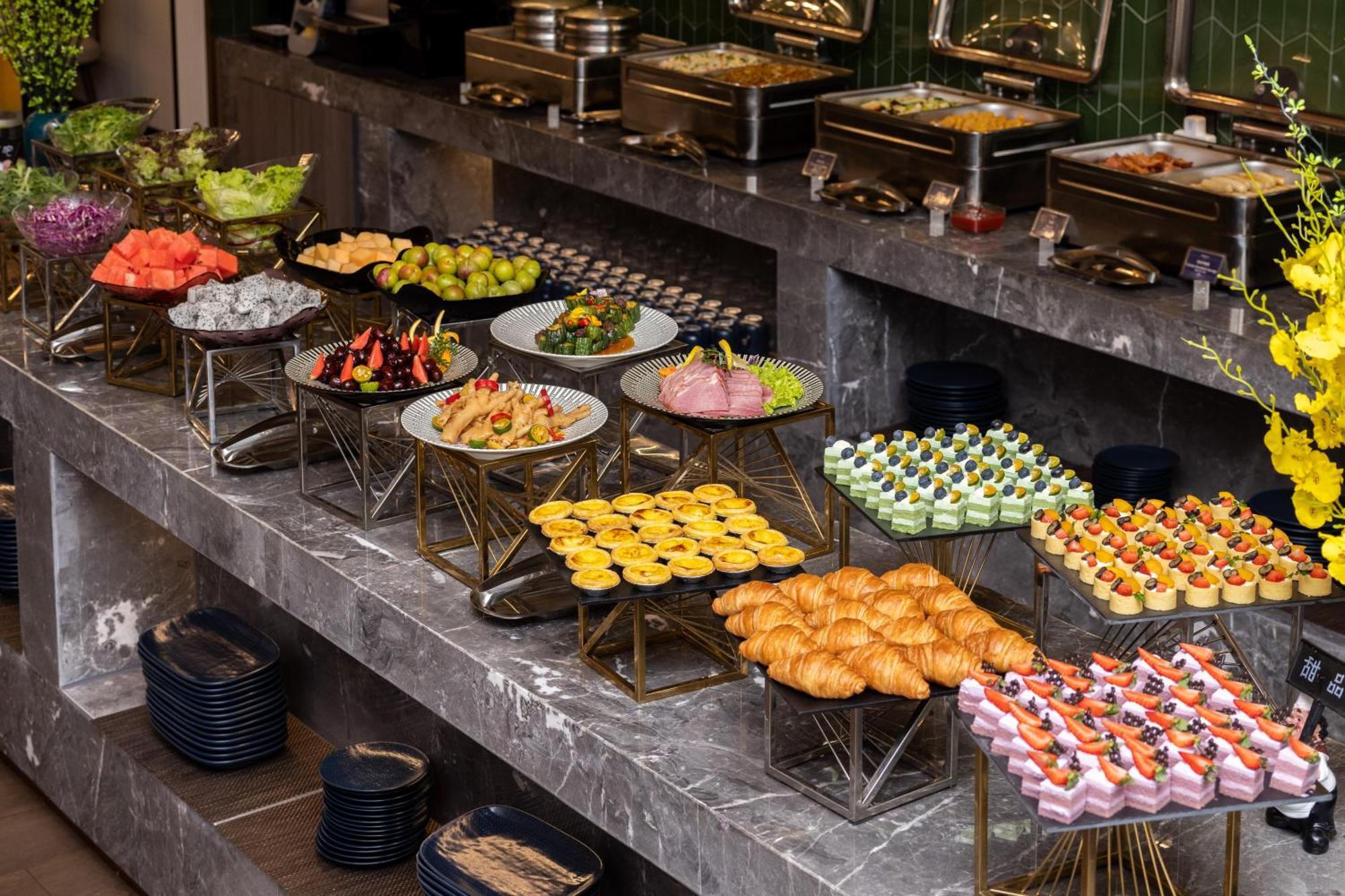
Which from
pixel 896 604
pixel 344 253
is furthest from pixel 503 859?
pixel 344 253

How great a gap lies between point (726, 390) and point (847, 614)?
0.64 meters

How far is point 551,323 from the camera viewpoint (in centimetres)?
364

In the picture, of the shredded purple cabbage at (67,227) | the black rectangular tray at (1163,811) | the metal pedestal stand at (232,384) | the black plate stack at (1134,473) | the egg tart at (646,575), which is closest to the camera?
the black rectangular tray at (1163,811)

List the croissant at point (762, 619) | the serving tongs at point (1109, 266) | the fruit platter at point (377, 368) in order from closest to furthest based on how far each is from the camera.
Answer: the croissant at point (762, 619), the fruit platter at point (377, 368), the serving tongs at point (1109, 266)

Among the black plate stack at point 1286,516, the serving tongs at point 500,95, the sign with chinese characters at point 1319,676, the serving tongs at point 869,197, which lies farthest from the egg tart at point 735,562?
the serving tongs at point 500,95

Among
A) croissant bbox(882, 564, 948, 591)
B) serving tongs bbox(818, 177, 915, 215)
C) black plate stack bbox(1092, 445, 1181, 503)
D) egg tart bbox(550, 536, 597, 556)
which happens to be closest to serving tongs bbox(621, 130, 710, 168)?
serving tongs bbox(818, 177, 915, 215)

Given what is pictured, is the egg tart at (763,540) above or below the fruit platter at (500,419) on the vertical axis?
below

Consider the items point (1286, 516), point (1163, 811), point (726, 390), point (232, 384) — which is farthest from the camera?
point (232, 384)

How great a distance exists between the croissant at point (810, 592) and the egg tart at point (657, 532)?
0.23 metres

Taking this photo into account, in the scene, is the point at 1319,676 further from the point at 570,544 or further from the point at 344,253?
the point at 344,253

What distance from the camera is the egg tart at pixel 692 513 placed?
113 inches

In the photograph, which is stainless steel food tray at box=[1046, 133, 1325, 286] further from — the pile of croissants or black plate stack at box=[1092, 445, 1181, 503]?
the pile of croissants

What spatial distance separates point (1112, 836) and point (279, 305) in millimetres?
2011

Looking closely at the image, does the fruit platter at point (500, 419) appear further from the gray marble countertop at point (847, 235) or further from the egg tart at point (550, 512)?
the gray marble countertop at point (847, 235)
